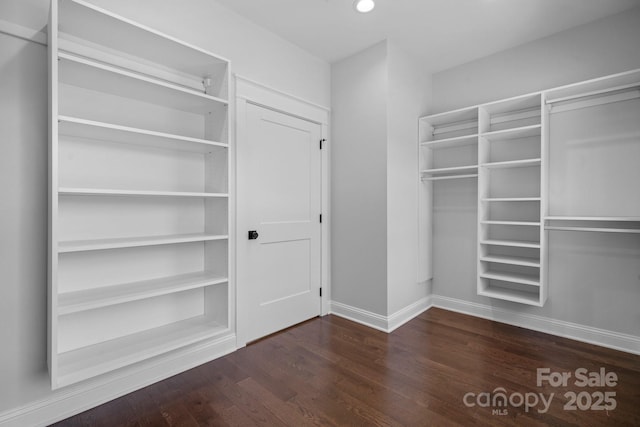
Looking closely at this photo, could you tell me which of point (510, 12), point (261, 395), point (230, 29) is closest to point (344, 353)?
point (261, 395)

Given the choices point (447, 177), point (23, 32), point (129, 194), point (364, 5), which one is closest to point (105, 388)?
point (129, 194)

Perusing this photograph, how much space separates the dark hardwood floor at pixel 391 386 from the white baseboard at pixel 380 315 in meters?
0.14

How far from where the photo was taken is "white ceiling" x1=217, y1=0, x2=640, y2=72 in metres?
2.37

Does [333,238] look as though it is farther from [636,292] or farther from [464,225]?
[636,292]

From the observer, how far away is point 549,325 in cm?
280

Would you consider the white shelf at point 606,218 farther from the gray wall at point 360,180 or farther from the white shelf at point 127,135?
the white shelf at point 127,135

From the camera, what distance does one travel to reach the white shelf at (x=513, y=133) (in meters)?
2.63

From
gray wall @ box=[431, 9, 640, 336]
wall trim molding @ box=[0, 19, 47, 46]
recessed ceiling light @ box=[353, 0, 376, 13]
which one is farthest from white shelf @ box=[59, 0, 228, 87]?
gray wall @ box=[431, 9, 640, 336]

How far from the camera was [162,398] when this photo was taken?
1871 millimetres

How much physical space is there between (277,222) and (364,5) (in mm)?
1926

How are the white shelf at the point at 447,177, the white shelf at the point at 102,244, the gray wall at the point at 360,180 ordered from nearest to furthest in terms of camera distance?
the white shelf at the point at 102,244
the gray wall at the point at 360,180
the white shelf at the point at 447,177

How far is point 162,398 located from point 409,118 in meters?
3.17

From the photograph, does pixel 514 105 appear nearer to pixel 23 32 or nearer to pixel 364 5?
pixel 364 5

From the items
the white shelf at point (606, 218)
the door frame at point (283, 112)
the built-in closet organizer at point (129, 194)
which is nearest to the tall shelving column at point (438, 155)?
the white shelf at point (606, 218)
